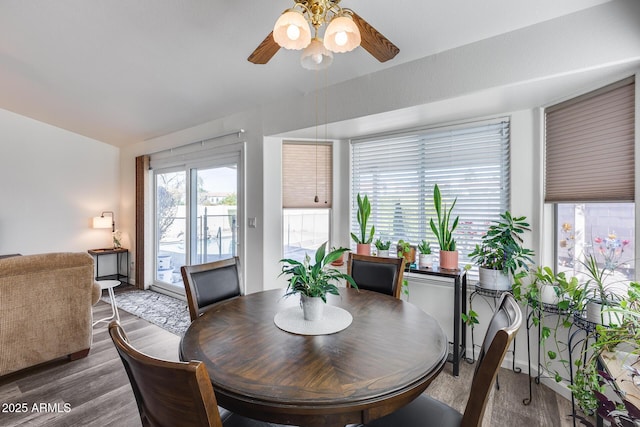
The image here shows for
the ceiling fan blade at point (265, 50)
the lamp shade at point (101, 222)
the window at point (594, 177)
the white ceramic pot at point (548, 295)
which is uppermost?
the ceiling fan blade at point (265, 50)

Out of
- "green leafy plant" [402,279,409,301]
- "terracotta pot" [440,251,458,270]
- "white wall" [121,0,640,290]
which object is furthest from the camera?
"green leafy plant" [402,279,409,301]

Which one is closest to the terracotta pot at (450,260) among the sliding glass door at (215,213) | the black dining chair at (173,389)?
the black dining chair at (173,389)

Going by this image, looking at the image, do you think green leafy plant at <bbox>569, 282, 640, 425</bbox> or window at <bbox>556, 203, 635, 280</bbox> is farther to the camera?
window at <bbox>556, 203, 635, 280</bbox>

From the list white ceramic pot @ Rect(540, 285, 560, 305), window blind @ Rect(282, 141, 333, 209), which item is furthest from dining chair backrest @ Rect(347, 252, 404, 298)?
window blind @ Rect(282, 141, 333, 209)

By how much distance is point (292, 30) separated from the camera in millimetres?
1312

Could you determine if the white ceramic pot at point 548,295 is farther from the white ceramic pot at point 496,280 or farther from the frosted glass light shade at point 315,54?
the frosted glass light shade at point 315,54

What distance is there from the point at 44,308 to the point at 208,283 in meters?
1.60

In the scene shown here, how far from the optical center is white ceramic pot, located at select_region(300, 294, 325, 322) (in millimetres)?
1393

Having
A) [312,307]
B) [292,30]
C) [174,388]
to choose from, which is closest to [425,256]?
[312,307]

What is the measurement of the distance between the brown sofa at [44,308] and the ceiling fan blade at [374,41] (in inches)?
109

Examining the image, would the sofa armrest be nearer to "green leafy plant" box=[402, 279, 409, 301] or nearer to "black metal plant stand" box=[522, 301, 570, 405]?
"green leafy plant" box=[402, 279, 409, 301]

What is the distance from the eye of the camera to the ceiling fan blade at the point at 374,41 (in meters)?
1.38

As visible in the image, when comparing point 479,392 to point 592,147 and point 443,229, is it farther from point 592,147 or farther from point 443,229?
point 592,147

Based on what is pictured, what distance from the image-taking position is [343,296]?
1.84m
